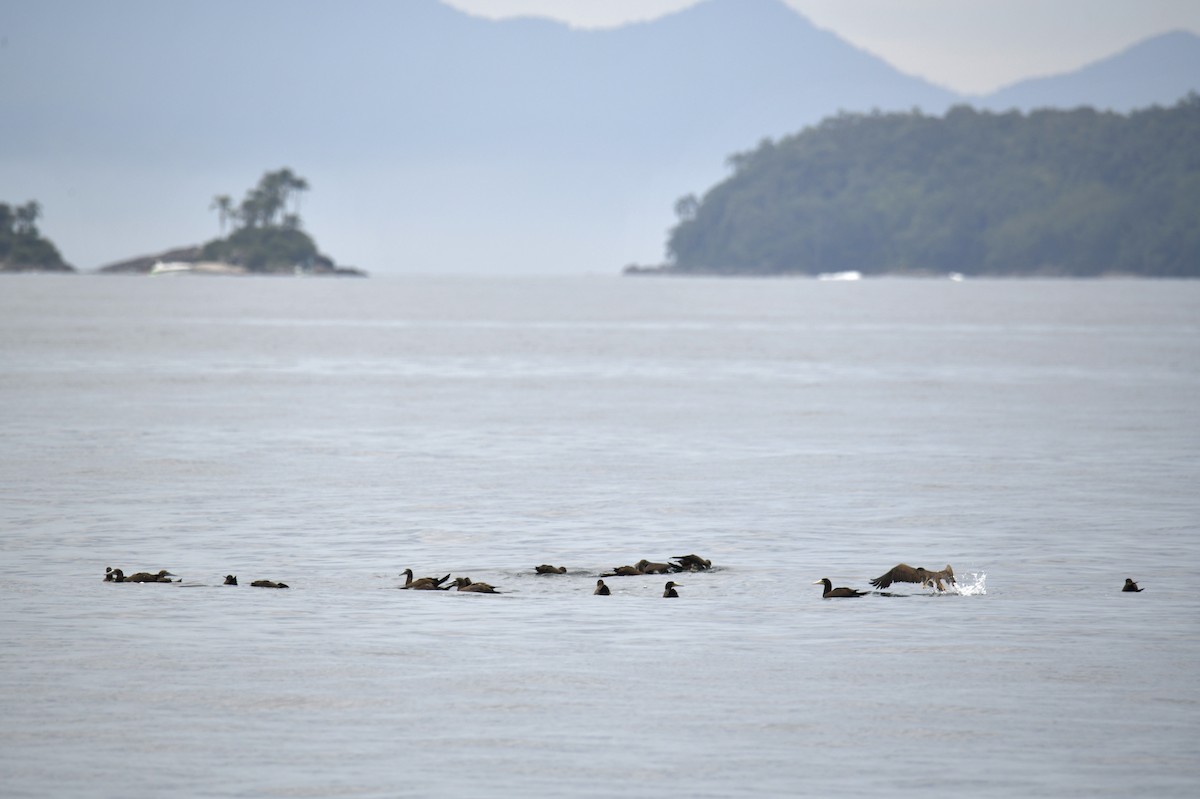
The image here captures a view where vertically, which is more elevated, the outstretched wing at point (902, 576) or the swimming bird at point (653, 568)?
the outstretched wing at point (902, 576)

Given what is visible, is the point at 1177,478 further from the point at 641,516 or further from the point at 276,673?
the point at 276,673

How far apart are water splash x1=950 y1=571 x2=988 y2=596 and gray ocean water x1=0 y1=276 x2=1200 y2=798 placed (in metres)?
0.14

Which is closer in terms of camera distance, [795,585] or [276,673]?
[276,673]

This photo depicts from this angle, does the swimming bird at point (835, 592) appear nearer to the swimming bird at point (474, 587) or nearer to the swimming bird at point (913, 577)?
the swimming bird at point (913, 577)

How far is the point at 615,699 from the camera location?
17188 millimetres

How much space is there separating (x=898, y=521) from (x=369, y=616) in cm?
1131

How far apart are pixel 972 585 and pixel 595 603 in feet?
16.4

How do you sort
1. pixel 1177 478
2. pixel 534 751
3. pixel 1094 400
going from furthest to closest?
pixel 1094 400 < pixel 1177 478 < pixel 534 751

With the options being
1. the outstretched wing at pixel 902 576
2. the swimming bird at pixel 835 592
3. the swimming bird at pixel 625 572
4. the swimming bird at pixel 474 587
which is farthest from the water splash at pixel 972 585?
the swimming bird at pixel 474 587

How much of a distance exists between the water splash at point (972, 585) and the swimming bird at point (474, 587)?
564 cm

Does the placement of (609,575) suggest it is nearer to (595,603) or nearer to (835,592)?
(595,603)

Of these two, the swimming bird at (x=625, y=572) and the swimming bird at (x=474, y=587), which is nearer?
the swimming bird at (x=474, y=587)

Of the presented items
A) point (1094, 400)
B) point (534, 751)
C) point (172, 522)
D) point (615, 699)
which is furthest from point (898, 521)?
point (1094, 400)

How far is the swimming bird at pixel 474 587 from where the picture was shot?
22594mm
